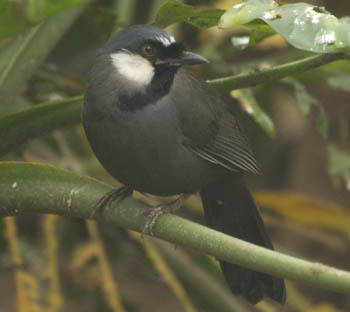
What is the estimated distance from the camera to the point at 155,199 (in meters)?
3.52

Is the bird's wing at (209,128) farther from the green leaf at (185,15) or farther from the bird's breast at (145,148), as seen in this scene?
the green leaf at (185,15)

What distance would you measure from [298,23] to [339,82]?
42.3 inches

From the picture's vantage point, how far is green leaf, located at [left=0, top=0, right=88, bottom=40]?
196 cm

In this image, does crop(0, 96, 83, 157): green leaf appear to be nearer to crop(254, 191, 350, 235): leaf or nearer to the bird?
the bird

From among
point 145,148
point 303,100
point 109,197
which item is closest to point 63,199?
point 109,197

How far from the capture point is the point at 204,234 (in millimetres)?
1725

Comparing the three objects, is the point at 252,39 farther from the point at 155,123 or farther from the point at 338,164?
the point at 338,164

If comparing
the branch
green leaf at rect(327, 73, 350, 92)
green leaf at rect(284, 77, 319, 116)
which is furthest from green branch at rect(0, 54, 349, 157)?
green leaf at rect(327, 73, 350, 92)

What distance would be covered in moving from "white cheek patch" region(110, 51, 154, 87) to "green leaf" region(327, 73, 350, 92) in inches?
39.2

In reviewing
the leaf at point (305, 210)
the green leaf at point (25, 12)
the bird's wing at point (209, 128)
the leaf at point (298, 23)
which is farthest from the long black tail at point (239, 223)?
the green leaf at point (25, 12)

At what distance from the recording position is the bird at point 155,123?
7.29 ft

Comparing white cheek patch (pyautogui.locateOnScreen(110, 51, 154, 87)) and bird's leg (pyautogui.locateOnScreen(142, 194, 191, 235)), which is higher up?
white cheek patch (pyautogui.locateOnScreen(110, 51, 154, 87))

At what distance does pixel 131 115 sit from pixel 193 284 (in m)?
1.19

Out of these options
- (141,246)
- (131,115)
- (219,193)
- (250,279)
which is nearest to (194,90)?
(131,115)
